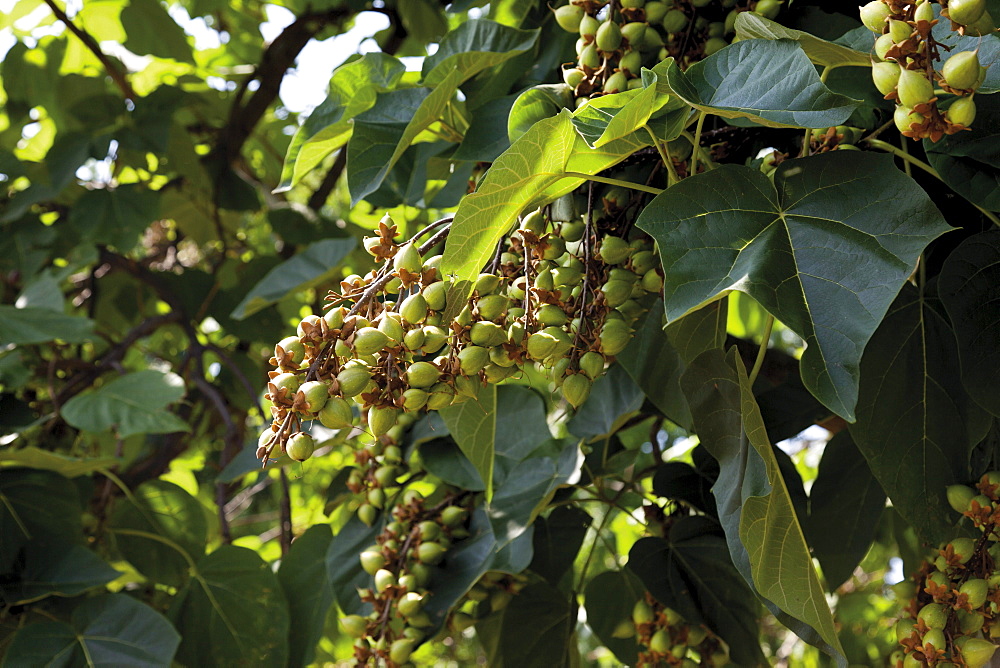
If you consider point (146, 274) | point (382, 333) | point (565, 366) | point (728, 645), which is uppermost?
point (382, 333)

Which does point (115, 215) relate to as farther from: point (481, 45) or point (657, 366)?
point (657, 366)

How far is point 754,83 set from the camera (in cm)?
60

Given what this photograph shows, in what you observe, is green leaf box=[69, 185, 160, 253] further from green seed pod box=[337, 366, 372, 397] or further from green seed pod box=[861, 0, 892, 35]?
green seed pod box=[861, 0, 892, 35]

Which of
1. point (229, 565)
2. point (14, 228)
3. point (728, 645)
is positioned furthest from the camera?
point (14, 228)

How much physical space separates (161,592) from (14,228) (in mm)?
909

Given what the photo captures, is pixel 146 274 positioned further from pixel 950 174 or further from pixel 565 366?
pixel 950 174

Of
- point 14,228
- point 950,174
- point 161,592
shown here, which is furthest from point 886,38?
point 14,228

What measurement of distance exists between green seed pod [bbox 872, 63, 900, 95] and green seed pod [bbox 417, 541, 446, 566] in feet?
2.37

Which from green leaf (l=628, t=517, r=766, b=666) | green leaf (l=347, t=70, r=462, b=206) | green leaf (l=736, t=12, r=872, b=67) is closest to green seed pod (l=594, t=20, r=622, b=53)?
green leaf (l=736, t=12, r=872, b=67)

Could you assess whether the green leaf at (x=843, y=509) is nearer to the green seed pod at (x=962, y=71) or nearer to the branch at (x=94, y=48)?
the green seed pod at (x=962, y=71)

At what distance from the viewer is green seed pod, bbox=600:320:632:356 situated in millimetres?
680

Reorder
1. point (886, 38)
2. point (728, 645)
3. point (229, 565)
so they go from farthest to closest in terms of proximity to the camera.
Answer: point (229, 565), point (728, 645), point (886, 38)

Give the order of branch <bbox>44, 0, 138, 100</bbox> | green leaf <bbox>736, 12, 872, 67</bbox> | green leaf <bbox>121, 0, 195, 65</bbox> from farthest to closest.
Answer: green leaf <bbox>121, 0, 195, 65</bbox>, branch <bbox>44, 0, 138, 100</bbox>, green leaf <bbox>736, 12, 872, 67</bbox>

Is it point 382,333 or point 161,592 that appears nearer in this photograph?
point 382,333
